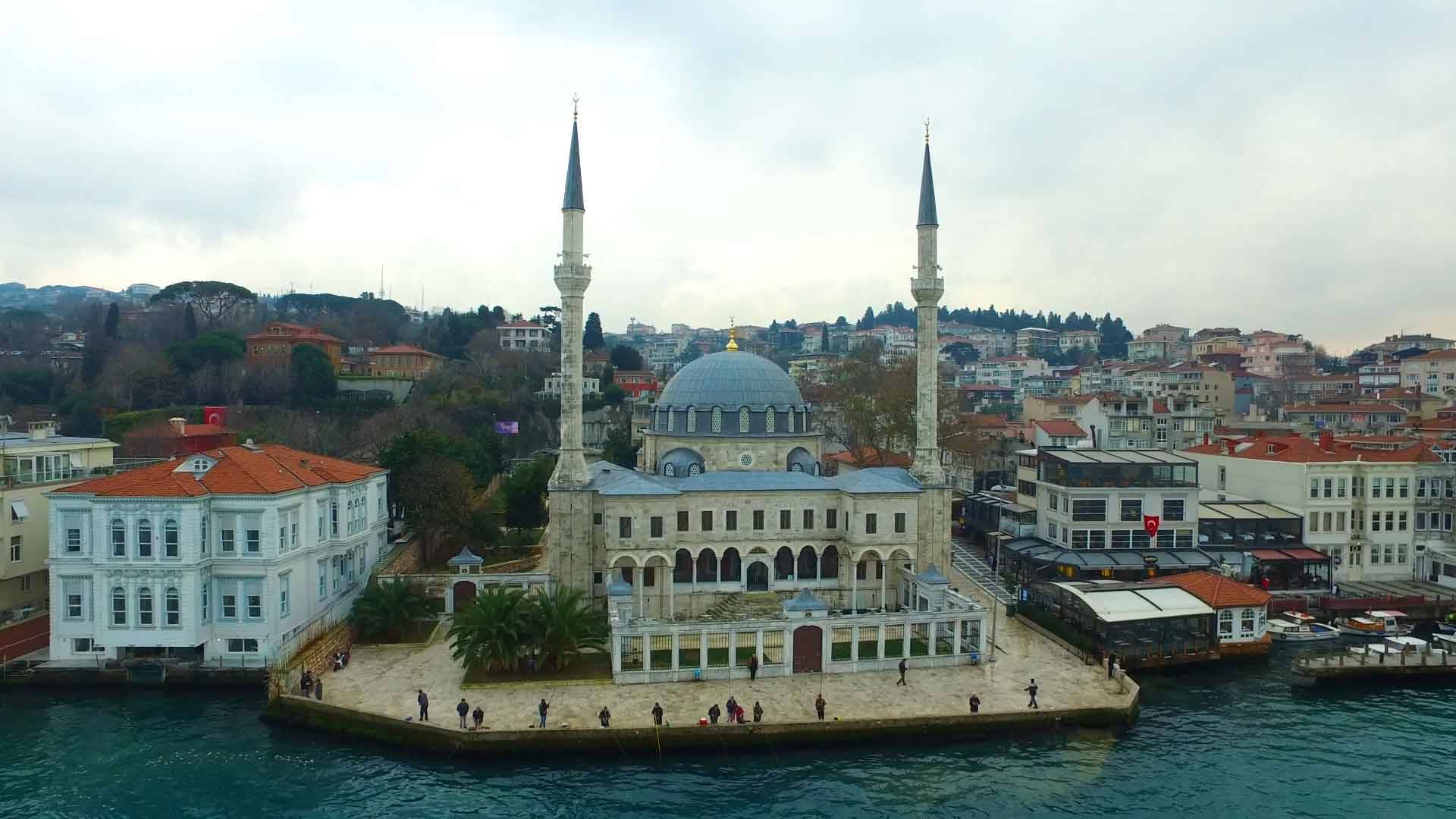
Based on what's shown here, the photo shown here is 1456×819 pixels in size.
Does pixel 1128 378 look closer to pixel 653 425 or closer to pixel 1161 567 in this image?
pixel 1161 567

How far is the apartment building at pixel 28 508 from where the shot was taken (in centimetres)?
3041

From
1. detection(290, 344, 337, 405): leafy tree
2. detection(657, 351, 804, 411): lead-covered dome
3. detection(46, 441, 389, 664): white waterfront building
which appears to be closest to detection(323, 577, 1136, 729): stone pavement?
detection(46, 441, 389, 664): white waterfront building

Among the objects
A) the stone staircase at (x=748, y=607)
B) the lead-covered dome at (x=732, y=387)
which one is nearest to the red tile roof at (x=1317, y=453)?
the lead-covered dome at (x=732, y=387)

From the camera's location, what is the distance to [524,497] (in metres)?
42.9

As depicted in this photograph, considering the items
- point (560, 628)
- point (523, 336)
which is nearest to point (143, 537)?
point (560, 628)

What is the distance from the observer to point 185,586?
26.0 m

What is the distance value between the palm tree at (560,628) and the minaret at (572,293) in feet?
25.3

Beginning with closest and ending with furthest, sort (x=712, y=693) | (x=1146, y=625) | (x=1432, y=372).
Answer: (x=712, y=693) → (x=1146, y=625) → (x=1432, y=372)

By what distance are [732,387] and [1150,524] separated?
59.8 ft

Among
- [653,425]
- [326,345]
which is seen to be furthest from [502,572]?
[326,345]

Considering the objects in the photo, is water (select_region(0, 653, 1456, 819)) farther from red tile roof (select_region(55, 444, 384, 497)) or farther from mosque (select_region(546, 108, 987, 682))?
red tile roof (select_region(55, 444, 384, 497))

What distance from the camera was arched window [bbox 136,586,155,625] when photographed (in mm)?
26156

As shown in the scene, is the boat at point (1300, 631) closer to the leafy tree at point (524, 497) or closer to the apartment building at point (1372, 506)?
the apartment building at point (1372, 506)

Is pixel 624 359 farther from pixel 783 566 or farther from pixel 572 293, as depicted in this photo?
pixel 783 566
